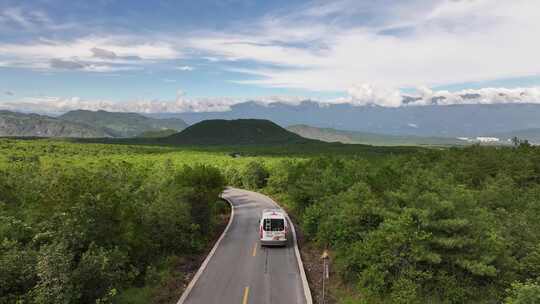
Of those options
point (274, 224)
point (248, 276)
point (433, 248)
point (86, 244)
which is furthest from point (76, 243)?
point (274, 224)

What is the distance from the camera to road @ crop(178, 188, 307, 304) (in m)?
16.7

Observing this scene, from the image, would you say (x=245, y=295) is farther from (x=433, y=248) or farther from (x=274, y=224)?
(x=433, y=248)

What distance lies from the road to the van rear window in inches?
62.7

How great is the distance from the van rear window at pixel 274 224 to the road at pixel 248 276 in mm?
1593

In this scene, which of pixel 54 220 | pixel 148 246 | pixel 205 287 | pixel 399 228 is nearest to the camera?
pixel 54 220

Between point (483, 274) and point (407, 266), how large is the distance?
2988mm

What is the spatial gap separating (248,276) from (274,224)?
6.13 meters

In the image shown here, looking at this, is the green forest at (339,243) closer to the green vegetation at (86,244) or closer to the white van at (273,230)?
the green vegetation at (86,244)

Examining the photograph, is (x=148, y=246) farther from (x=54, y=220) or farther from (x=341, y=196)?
(x=341, y=196)

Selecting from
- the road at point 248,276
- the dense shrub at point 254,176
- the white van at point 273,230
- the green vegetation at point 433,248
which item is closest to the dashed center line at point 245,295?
the road at point 248,276

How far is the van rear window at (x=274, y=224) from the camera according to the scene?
83.3ft

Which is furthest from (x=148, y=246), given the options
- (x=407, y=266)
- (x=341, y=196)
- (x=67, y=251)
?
(x=407, y=266)

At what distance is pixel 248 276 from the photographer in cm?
1975

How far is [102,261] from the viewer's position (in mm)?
11406
